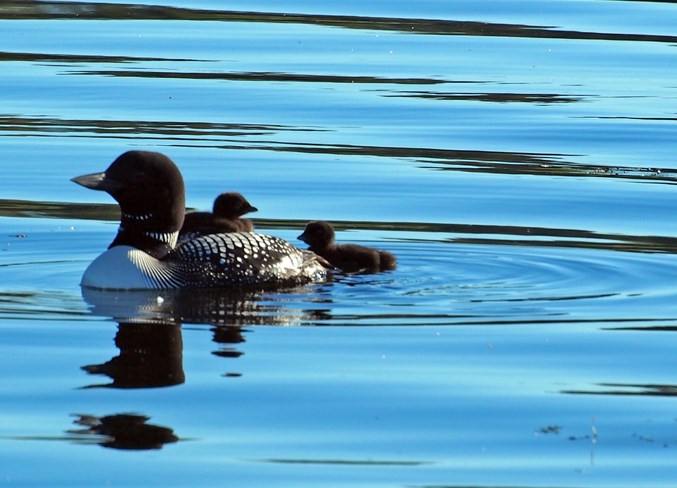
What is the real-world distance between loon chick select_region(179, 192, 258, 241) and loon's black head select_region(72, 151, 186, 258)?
676 millimetres

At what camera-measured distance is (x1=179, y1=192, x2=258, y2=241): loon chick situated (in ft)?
29.9

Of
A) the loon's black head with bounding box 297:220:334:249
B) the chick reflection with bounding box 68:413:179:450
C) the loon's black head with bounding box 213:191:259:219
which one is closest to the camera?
the chick reflection with bounding box 68:413:179:450

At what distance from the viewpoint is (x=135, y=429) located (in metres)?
5.46

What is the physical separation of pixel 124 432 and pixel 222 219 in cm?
383

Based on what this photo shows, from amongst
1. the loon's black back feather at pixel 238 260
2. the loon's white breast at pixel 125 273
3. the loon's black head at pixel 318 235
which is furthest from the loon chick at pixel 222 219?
the loon's white breast at pixel 125 273

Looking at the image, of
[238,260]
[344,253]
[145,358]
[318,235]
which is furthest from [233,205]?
[145,358]

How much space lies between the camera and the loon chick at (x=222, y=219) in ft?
29.9

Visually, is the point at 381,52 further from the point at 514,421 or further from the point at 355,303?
the point at 514,421

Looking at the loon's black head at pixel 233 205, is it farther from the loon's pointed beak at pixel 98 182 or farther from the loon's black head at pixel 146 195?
the loon's pointed beak at pixel 98 182

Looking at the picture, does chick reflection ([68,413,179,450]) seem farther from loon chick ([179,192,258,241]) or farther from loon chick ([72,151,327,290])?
loon chick ([179,192,258,241])

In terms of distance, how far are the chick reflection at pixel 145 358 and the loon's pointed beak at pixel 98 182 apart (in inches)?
45.5

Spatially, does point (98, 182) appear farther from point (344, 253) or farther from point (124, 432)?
point (124, 432)

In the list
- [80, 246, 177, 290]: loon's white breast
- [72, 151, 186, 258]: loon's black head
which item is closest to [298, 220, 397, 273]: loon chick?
[72, 151, 186, 258]: loon's black head

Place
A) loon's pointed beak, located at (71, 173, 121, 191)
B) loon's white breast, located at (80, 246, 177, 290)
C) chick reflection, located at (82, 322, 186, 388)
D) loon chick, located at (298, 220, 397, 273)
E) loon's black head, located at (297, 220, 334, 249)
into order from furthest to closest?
1. loon's black head, located at (297, 220, 334, 249)
2. loon chick, located at (298, 220, 397, 273)
3. loon's pointed beak, located at (71, 173, 121, 191)
4. loon's white breast, located at (80, 246, 177, 290)
5. chick reflection, located at (82, 322, 186, 388)
